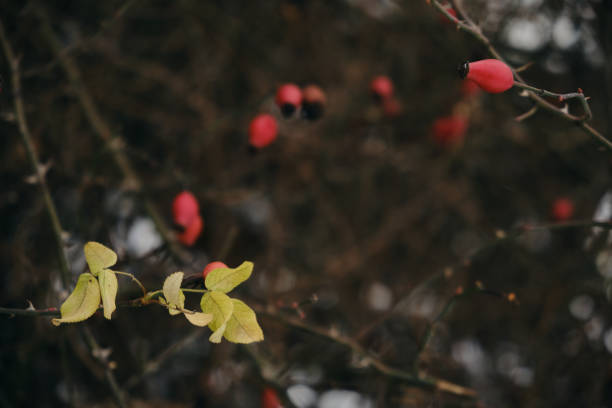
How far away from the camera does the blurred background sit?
152 cm

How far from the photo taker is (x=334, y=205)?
2410mm

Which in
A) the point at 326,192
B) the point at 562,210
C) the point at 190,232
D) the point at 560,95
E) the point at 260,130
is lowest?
the point at 326,192

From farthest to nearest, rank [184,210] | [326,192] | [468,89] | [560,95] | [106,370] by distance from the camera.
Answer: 1. [326,192]
2. [468,89]
3. [184,210]
4. [106,370]
5. [560,95]

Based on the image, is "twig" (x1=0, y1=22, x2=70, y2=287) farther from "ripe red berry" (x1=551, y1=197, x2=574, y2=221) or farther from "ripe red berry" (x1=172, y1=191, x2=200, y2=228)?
"ripe red berry" (x1=551, y1=197, x2=574, y2=221)

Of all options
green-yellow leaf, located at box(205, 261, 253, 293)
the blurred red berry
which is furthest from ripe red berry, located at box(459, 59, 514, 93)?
the blurred red berry

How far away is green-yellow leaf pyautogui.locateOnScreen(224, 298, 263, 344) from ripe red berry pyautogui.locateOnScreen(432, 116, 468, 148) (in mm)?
1720

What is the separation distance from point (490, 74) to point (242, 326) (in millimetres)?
585

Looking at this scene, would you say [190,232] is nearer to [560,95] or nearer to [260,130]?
[260,130]

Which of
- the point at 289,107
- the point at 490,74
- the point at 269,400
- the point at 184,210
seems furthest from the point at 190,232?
the point at 490,74

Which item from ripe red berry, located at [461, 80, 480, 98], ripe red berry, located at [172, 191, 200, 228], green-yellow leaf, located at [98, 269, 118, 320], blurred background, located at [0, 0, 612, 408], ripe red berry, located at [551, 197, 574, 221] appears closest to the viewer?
green-yellow leaf, located at [98, 269, 118, 320]

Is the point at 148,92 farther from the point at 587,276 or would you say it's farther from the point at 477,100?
the point at 587,276

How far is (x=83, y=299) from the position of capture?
0.68 metres

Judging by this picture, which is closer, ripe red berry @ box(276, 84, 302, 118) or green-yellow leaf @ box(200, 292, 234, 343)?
green-yellow leaf @ box(200, 292, 234, 343)

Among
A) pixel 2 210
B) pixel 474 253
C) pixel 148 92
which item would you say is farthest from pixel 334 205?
pixel 2 210
